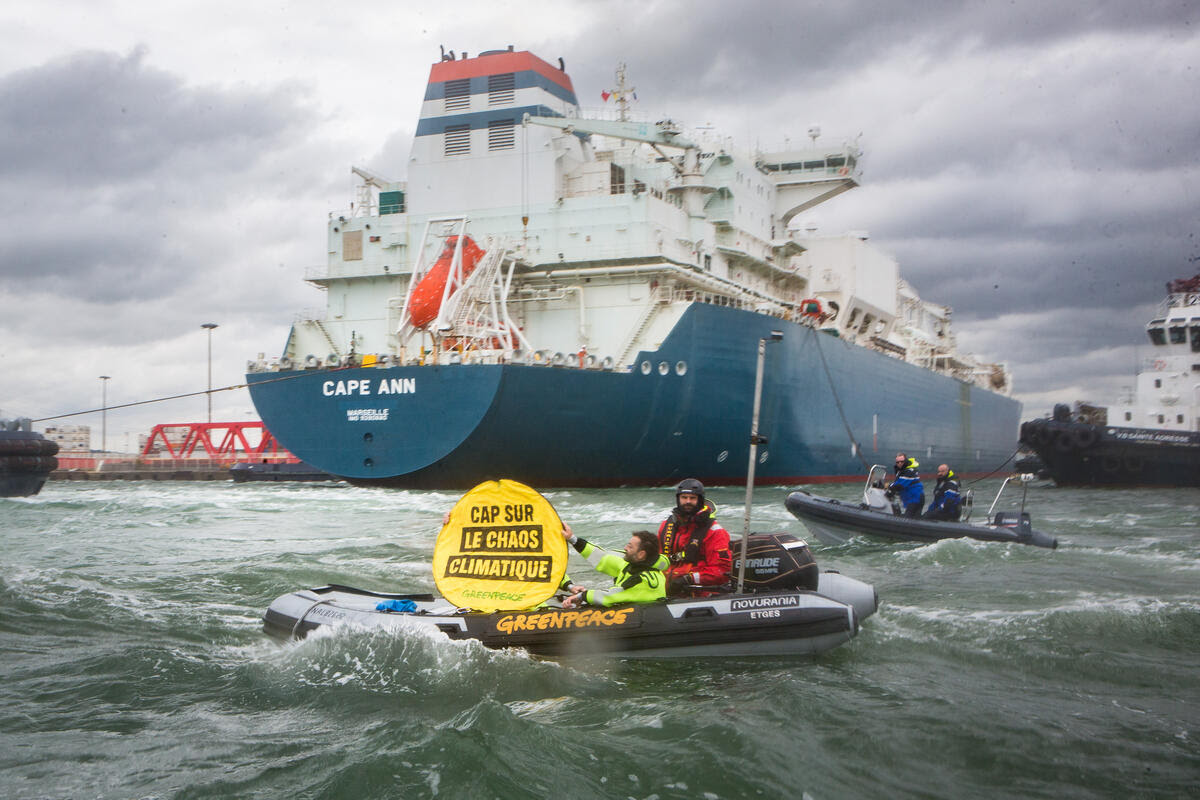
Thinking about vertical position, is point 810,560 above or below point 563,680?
above

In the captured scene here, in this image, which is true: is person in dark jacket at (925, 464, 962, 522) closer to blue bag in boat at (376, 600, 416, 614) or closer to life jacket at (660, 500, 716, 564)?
life jacket at (660, 500, 716, 564)

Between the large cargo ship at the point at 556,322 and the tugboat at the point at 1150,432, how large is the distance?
5.89 metres

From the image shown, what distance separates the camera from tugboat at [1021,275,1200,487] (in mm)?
30422

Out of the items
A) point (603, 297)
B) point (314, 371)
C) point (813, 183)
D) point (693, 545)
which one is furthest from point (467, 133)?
point (693, 545)

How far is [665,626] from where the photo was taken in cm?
747

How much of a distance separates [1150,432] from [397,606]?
2967cm

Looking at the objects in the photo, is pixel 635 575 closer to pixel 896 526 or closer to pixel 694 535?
pixel 694 535

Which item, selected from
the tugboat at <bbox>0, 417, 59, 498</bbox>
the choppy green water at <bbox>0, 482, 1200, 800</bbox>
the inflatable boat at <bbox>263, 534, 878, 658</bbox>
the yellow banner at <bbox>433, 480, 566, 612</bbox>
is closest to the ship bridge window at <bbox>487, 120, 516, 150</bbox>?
the tugboat at <bbox>0, 417, 59, 498</bbox>

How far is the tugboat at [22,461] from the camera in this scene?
26000mm

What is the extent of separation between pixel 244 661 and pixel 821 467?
80.4ft

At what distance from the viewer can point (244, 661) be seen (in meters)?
7.77

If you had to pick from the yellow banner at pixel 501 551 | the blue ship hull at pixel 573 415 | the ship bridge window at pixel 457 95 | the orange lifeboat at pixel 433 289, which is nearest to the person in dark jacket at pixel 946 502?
the yellow banner at pixel 501 551

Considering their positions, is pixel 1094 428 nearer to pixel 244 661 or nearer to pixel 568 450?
pixel 568 450

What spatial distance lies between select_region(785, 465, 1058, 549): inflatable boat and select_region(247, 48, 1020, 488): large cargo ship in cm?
761
